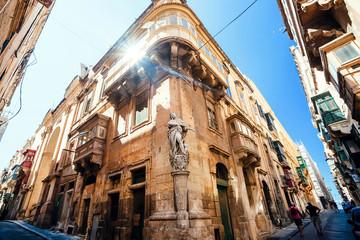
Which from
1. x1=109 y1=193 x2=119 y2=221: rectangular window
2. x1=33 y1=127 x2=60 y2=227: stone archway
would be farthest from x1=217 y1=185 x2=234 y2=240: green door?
x1=33 y1=127 x2=60 y2=227: stone archway

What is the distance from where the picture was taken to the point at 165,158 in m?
6.98

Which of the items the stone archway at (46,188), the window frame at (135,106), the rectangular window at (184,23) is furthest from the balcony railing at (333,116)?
the stone archway at (46,188)

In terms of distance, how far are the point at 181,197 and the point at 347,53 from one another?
938 centimetres

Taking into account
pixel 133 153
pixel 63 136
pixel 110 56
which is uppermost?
pixel 110 56

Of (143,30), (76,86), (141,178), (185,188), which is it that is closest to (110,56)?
(143,30)

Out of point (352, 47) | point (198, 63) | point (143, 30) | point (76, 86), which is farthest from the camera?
point (76, 86)

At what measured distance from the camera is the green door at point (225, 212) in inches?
316

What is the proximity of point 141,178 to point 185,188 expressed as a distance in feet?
9.68

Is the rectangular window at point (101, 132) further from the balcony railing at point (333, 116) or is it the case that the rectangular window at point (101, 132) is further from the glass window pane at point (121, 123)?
the balcony railing at point (333, 116)

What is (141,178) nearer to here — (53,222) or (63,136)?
(53,222)

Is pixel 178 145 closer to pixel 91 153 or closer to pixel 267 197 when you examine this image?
pixel 91 153

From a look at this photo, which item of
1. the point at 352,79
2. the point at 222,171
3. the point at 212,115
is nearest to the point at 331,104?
the point at 352,79

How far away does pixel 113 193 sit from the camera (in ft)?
29.3

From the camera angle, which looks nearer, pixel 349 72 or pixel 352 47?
pixel 349 72
